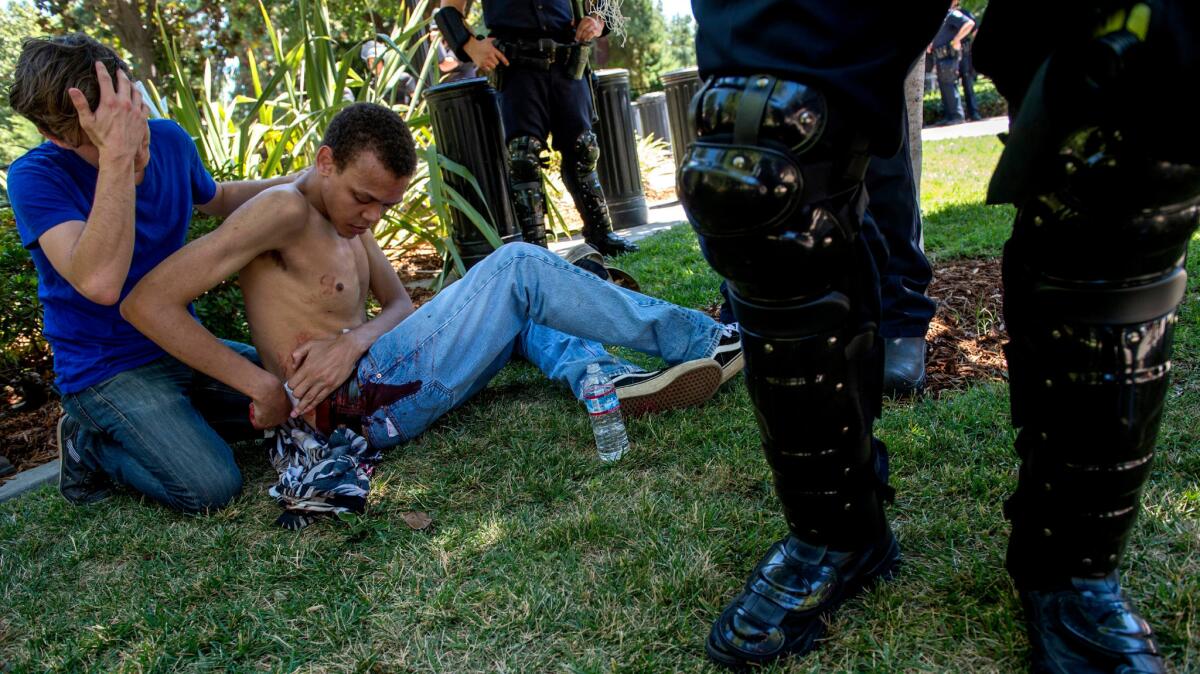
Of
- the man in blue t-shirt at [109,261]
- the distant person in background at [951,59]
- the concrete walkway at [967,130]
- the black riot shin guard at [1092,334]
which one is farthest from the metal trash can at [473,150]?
the distant person in background at [951,59]

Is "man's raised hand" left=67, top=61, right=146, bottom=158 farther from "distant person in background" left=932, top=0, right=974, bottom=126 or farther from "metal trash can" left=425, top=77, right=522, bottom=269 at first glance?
"distant person in background" left=932, top=0, right=974, bottom=126

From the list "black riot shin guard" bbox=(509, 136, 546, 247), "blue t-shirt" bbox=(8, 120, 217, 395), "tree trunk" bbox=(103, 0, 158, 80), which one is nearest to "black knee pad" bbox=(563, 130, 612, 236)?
"black riot shin guard" bbox=(509, 136, 546, 247)

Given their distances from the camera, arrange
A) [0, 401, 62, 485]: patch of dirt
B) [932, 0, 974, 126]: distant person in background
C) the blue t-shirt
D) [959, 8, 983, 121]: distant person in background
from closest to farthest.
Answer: the blue t-shirt, [0, 401, 62, 485]: patch of dirt, [932, 0, 974, 126]: distant person in background, [959, 8, 983, 121]: distant person in background

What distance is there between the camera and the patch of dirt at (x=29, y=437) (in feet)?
10.7

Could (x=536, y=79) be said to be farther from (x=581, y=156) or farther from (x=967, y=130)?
(x=967, y=130)

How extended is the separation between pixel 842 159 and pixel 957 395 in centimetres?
140

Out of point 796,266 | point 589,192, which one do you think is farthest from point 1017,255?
point 589,192

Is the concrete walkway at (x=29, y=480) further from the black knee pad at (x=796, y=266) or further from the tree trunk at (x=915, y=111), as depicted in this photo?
the tree trunk at (x=915, y=111)

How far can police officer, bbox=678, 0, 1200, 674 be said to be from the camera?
102 cm

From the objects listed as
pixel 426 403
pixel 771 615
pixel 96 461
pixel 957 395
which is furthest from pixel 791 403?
pixel 96 461

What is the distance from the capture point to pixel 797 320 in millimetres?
1251

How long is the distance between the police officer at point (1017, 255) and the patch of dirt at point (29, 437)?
3067 millimetres

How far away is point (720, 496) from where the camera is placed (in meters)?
2.01

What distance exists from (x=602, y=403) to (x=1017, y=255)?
1.35 m
